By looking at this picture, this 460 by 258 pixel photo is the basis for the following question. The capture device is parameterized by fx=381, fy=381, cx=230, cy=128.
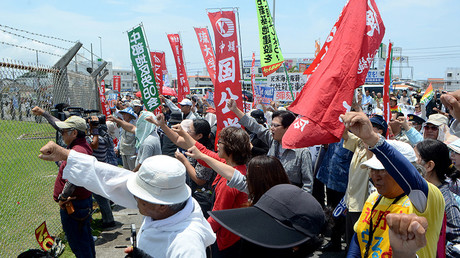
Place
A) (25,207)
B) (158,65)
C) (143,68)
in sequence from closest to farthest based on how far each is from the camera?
(25,207), (143,68), (158,65)

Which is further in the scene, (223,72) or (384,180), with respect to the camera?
(223,72)

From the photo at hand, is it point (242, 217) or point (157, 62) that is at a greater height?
point (157, 62)

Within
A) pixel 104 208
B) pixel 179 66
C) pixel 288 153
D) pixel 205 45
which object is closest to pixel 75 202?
pixel 104 208

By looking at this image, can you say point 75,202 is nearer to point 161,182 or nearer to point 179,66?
point 161,182

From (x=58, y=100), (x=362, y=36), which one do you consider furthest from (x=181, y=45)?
(x=362, y=36)

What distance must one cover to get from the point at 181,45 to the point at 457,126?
1037 cm

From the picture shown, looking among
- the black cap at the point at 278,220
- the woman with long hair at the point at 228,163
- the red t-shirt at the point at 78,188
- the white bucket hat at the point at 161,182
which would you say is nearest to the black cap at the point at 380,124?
the woman with long hair at the point at 228,163

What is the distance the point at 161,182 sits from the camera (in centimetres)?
187

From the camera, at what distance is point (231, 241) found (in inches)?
116

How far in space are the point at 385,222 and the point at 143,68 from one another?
5851mm

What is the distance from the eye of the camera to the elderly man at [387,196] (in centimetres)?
181

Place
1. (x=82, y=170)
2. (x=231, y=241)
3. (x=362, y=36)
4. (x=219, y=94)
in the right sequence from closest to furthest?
(x=82, y=170), (x=231, y=241), (x=362, y=36), (x=219, y=94)

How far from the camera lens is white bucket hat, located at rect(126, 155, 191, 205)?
188 centimetres

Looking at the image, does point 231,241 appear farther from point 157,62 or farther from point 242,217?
point 157,62
